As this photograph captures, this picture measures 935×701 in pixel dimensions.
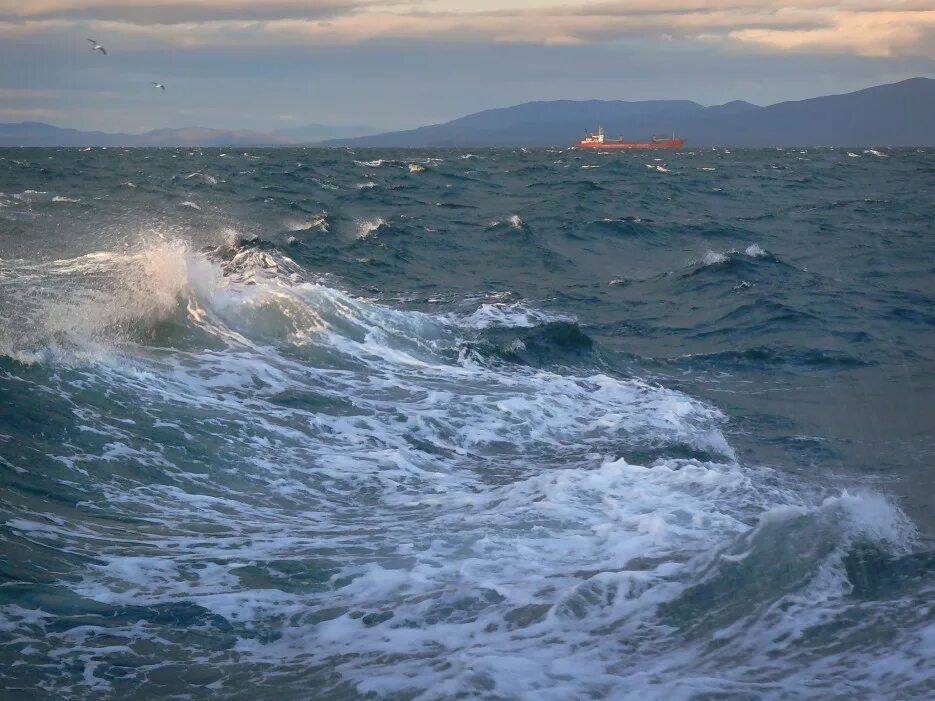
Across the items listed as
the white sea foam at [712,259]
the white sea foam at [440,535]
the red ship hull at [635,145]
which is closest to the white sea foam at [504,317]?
the white sea foam at [440,535]

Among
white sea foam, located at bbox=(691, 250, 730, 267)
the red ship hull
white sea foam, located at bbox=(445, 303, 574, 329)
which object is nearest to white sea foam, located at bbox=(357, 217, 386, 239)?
white sea foam, located at bbox=(691, 250, 730, 267)

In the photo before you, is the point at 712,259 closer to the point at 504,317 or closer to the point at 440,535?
the point at 504,317

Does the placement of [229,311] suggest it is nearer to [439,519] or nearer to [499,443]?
[499,443]

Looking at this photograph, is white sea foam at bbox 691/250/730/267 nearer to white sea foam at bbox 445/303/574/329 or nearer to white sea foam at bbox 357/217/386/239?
white sea foam at bbox 445/303/574/329

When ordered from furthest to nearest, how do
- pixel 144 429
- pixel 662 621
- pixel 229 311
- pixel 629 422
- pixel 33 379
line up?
1. pixel 229 311
2. pixel 629 422
3. pixel 33 379
4. pixel 144 429
5. pixel 662 621

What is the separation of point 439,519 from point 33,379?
3663mm

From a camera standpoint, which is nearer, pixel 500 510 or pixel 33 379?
pixel 500 510

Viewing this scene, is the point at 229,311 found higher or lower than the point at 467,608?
higher

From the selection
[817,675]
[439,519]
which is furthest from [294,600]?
[817,675]

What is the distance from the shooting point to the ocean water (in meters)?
4.32

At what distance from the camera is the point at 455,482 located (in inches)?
279

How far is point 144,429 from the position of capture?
7.48m

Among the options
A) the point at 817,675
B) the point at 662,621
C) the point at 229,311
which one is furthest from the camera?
the point at 229,311

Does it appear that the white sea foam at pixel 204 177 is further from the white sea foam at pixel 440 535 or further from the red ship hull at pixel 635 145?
the red ship hull at pixel 635 145
